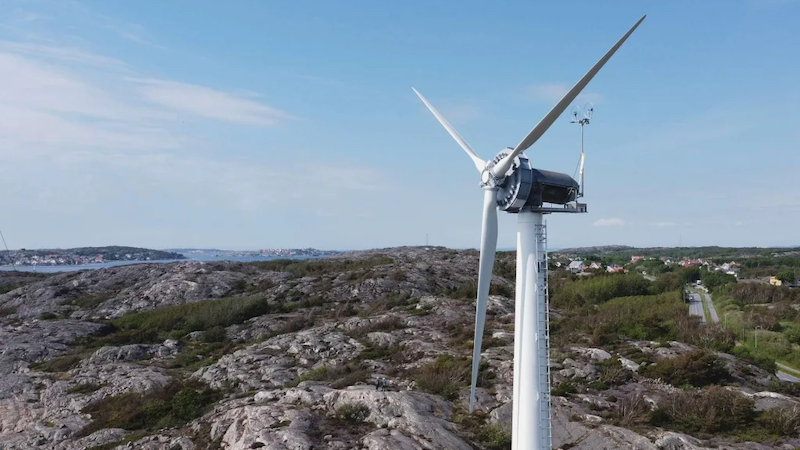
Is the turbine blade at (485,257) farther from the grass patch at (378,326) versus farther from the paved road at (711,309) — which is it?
the paved road at (711,309)

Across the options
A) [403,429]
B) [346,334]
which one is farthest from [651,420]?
[346,334]

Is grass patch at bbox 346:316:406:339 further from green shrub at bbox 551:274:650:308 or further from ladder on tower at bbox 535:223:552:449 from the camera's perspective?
green shrub at bbox 551:274:650:308

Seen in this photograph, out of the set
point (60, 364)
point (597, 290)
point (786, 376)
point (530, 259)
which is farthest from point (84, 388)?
point (597, 290)

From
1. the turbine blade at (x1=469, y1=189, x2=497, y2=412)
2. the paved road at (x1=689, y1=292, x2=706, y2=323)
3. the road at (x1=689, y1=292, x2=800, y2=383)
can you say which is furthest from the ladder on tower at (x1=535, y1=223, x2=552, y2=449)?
the paved road at (x1=689, y1=292, x2=706, y2=323)

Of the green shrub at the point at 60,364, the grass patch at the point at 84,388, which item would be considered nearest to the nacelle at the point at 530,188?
the grass patch at the point at 84,388

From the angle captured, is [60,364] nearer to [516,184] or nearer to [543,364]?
[543,364]

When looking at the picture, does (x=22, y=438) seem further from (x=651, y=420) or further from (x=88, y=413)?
(x=651, y=420)
